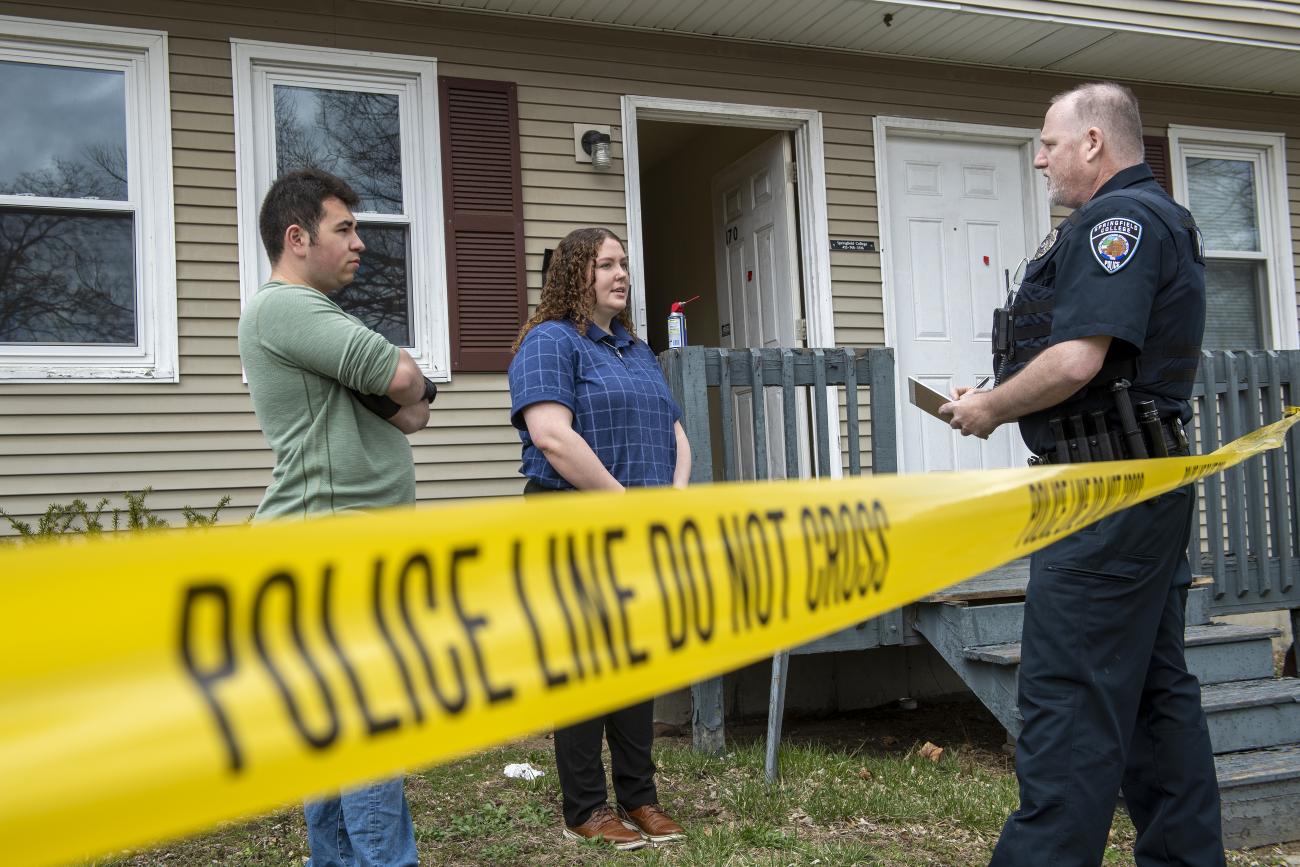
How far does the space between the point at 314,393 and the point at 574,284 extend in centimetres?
127

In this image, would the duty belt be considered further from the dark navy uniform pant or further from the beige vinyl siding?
the beige vinyl siding

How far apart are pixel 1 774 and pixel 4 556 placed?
158 mm

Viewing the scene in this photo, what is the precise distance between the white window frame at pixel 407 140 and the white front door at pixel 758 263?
2034 millimetres

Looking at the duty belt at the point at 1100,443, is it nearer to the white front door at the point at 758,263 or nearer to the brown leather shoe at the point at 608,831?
the brown leather shoe at the point at 608,831

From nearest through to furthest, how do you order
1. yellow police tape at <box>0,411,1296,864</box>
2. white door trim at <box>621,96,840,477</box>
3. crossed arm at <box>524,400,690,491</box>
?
yellow police tape at <box>0,411,1296,864</box>, crossed arm at <box>524,400,690,491</box>, white door trim at <box>621,96,840,477</box>

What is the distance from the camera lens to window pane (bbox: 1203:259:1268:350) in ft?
26.7

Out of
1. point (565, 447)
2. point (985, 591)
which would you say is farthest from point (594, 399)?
point (985, 591)

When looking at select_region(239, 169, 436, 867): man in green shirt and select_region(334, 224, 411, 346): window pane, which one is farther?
select_region(334, 224, 411, 346): window pane

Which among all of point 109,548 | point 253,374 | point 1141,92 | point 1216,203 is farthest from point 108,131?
point 1216,203

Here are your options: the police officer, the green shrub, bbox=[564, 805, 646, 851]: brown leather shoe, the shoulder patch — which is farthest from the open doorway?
the shoulder patch

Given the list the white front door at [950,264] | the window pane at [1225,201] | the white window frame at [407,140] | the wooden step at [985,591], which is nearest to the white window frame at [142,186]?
the white window frame at [407,140]

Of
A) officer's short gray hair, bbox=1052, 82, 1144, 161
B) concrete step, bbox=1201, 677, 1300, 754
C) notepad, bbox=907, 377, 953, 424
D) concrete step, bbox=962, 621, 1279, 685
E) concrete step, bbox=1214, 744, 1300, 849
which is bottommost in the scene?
concrete step, bbox=1214, 744, 1300, 849

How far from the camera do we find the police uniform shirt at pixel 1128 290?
2646 millimetres

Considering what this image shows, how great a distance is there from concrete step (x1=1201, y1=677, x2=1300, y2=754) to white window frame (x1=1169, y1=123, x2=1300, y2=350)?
465 centimetres
